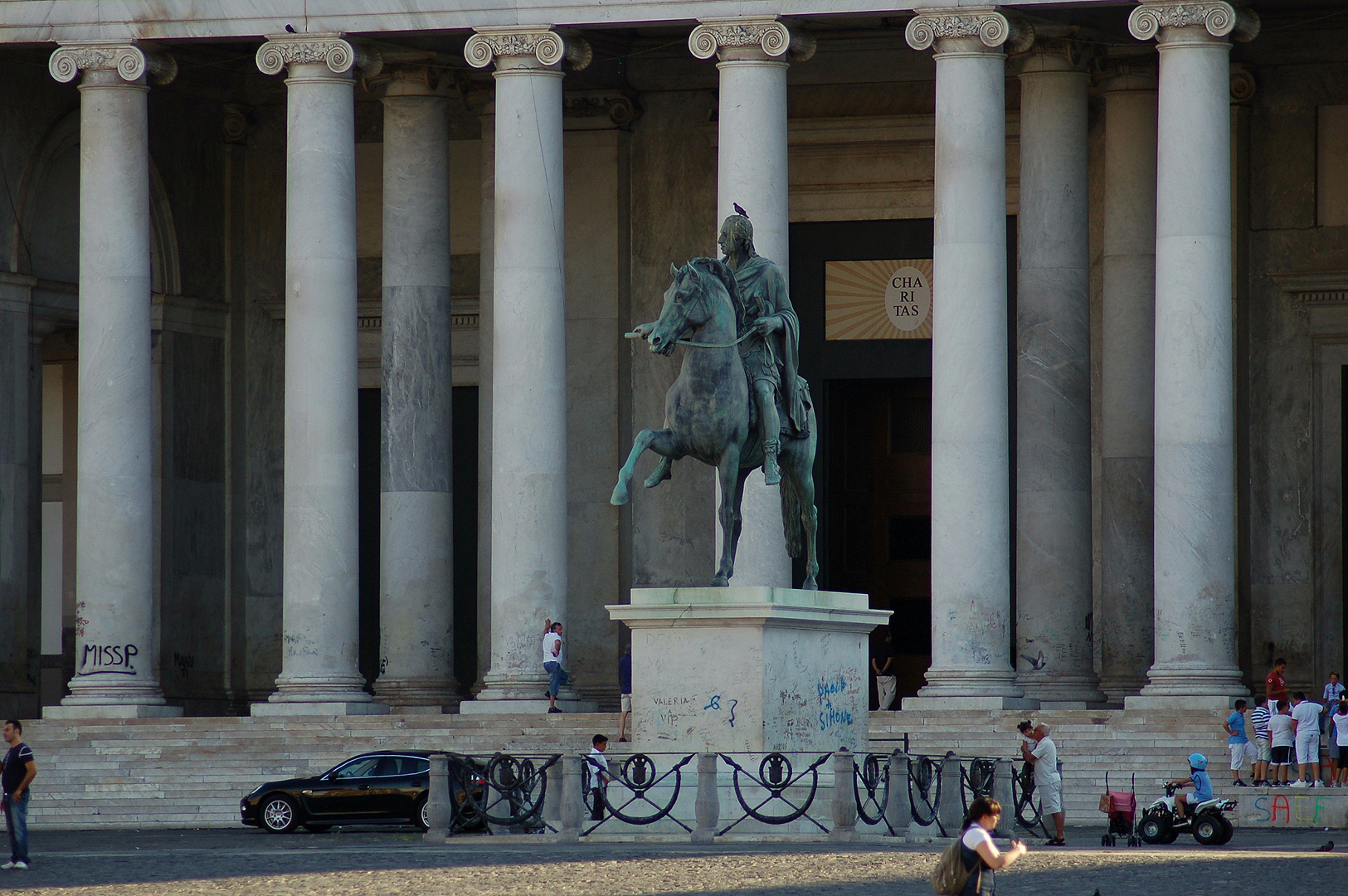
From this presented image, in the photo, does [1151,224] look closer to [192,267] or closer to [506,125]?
[506,125]

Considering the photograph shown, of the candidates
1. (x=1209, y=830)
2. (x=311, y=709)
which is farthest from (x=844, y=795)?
(x=311, y=709)

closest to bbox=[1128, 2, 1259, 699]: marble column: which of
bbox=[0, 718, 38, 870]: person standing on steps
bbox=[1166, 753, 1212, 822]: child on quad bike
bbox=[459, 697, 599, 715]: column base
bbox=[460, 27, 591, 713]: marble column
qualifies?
bbox=[1166, 753, 1212, 822]: child on quad bike

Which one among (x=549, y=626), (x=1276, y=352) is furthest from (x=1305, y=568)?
(x=549, y=626)

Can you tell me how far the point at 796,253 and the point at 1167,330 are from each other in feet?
44.4

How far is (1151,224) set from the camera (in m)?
48.2

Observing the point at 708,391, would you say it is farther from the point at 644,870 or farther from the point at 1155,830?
the point at 1155,830

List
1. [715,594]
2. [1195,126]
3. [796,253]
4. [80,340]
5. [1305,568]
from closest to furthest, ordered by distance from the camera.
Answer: [715,594], [1195,126], [80,340], [1305,568], [796,253]

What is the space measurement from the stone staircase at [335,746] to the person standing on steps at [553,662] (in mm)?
579

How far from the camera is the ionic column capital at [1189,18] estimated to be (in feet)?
139

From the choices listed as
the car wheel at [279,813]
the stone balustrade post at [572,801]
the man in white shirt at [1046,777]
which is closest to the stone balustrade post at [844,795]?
the stone balustrade post at [572,801]

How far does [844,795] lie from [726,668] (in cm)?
206

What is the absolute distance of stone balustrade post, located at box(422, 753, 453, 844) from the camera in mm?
29328

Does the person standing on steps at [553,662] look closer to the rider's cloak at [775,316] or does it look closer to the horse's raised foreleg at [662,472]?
the horse's raised foreleg at [662,472]

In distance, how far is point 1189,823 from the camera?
3269 cm
